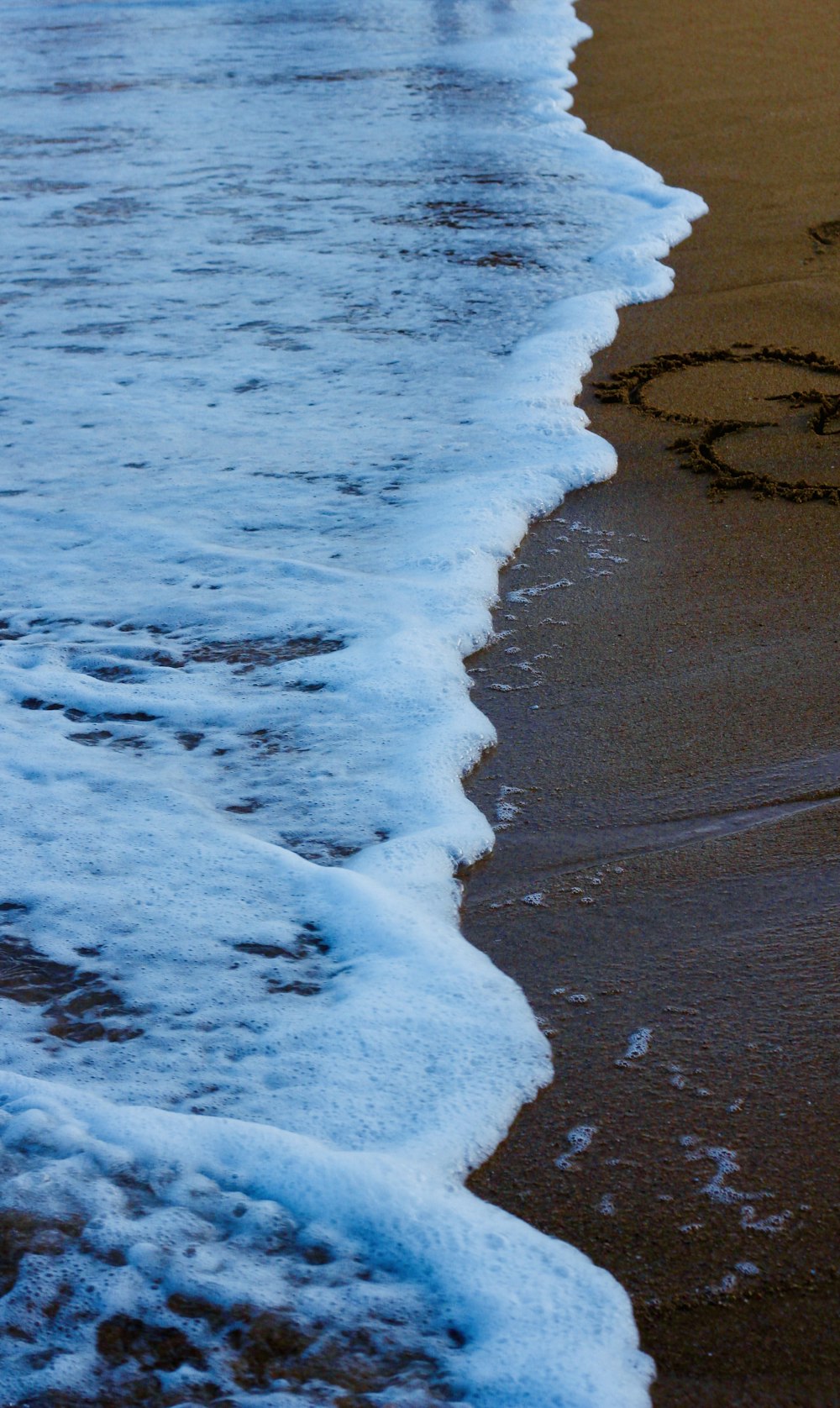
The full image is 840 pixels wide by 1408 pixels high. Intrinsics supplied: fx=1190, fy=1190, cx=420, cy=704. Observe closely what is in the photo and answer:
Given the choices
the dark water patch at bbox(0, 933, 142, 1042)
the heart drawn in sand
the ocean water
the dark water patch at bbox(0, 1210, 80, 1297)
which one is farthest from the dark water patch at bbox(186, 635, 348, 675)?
the dark water patch at bbox(0, 1210, 80, 1297)

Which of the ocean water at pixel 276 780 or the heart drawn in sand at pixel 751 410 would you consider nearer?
the ocean water at pixel 276 780

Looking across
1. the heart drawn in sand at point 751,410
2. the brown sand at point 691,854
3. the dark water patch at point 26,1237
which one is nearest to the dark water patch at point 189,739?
the brown sand at point 691,854

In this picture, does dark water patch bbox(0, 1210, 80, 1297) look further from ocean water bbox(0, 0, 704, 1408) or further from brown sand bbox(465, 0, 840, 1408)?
brown sand bbox(465, 0, 840, 1408)

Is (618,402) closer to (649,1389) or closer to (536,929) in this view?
(536,929)

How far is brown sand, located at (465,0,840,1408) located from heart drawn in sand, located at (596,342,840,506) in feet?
0.04

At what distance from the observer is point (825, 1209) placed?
5.21 feet

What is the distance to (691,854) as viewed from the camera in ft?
7.22

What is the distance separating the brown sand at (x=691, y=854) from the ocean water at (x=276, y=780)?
9 cm

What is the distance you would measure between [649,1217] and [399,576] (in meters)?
1.97

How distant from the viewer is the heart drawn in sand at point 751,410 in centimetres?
349

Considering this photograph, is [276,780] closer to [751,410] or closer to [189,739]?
[189,739]

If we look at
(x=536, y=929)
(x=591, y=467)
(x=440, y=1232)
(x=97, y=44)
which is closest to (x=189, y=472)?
(x=591, y=467)

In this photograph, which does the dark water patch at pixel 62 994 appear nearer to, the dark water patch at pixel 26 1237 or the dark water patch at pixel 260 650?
the dark water patch at pixel 26 1237

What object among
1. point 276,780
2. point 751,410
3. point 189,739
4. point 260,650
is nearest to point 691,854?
point 276,780
